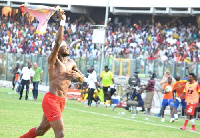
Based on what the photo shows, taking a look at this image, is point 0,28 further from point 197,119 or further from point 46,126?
point 46,126

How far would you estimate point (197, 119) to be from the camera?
1069 inches

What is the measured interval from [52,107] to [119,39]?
122 feet

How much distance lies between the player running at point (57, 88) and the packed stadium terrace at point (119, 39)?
27186mm

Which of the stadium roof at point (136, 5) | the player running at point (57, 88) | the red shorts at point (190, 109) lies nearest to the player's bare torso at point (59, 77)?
the player running at point (57, 88)

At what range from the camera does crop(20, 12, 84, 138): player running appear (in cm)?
1132

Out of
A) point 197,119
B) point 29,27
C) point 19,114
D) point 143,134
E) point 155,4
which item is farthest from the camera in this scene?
point 29,27

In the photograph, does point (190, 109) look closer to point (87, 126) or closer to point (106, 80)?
point (87, 126)

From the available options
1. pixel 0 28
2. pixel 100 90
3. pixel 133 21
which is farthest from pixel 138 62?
pixel 0 28

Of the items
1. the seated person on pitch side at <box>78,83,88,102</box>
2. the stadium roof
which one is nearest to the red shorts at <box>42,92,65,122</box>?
the seated person on pitch side at <box>78,83,88,102</box>

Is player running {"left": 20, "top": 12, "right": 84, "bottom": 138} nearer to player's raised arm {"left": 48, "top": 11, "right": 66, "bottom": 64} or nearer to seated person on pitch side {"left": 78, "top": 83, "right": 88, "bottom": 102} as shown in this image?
player's raised arm {"left": 48, "top": 11, "right": 66, "bottom": 64}

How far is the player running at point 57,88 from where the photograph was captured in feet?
37.1

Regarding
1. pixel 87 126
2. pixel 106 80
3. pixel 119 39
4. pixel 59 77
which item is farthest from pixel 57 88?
pixel 119 39

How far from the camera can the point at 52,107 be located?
11383 mm

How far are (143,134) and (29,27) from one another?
3790cm
